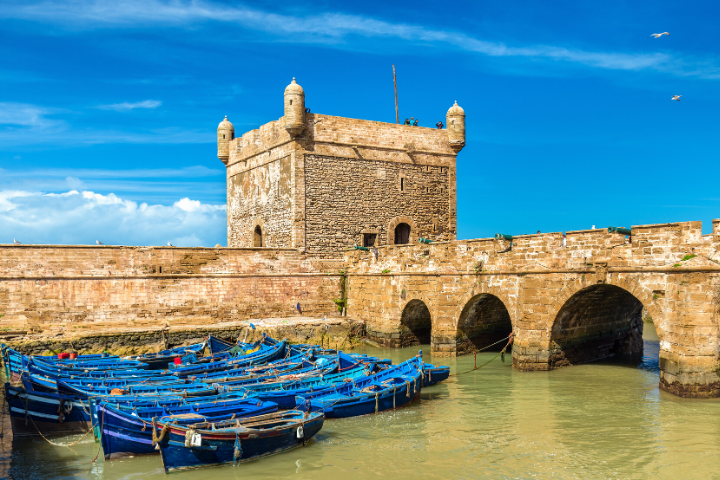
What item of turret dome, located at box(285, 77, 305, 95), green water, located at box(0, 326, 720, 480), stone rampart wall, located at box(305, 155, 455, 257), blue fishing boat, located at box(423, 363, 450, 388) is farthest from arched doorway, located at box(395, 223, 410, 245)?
green water, located at box(0, 326, 720, 480)

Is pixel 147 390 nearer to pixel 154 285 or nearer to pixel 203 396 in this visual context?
pixel 203 396

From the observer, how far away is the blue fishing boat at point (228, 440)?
1040 cm

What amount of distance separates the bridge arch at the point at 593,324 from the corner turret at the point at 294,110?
13084mm

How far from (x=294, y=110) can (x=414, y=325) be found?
10262 mm

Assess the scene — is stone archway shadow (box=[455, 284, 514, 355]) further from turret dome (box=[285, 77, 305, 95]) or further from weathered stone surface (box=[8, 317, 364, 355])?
turret dome (box=[285, 77, 305, 95])

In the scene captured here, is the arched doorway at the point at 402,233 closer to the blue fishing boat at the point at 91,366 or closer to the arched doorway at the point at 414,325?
the arched doorway at the point at 414,325

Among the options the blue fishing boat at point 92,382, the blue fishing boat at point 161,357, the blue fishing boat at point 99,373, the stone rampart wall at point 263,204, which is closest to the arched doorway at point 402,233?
the stone rampart wall at point 263,204

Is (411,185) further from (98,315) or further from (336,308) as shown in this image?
(98,315)

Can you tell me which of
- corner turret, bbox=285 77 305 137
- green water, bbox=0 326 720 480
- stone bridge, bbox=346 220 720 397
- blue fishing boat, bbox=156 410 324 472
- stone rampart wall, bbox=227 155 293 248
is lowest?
green water, bbox=0 326 720 480

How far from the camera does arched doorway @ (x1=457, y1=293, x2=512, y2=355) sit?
67.5 ft

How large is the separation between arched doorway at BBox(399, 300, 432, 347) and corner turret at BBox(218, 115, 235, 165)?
14046mm

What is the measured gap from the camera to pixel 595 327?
19.1 metres

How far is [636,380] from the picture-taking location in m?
16.6

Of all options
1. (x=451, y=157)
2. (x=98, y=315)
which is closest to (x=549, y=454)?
(x=98, y=315)
